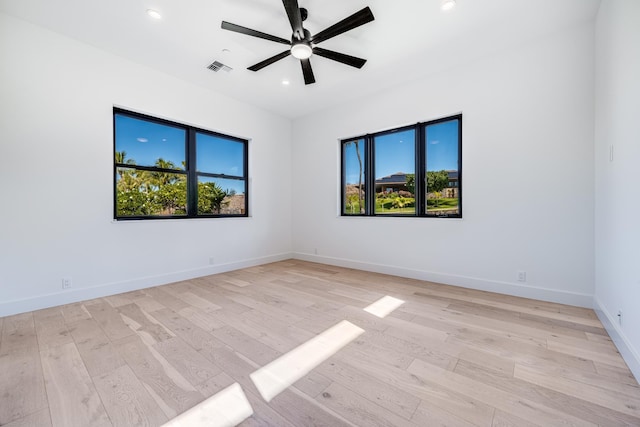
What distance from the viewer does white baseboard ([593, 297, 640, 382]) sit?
5.39 ft

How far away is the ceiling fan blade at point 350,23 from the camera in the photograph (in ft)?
7.17

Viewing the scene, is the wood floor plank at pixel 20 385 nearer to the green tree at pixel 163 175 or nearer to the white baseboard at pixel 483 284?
the green tree at pixel 163 175

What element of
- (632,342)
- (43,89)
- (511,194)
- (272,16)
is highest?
(272,16)

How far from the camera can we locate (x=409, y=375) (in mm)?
1653

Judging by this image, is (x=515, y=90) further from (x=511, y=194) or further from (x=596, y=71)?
(x=511, y=194)

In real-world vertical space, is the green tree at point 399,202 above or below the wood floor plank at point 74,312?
above

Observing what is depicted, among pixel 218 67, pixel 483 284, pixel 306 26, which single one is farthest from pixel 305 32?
pixel 483 284

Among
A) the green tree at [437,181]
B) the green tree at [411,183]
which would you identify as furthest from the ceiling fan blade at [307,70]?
the green tree at [437,181]

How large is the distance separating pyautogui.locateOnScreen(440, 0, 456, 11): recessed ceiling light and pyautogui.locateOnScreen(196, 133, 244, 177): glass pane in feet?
11.8

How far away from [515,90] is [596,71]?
0.66 metres

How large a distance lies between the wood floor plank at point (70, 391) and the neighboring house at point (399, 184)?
394cm

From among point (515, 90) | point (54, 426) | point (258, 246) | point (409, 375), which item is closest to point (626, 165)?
point (515, 90)

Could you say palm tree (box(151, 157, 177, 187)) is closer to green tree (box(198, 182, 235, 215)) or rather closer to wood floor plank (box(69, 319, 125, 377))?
green tree (box(198, 182, 235, 215))

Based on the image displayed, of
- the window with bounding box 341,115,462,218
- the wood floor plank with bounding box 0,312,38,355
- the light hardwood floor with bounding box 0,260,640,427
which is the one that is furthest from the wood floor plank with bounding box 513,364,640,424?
the wood floor plank with bounding box 0,312,38,355
